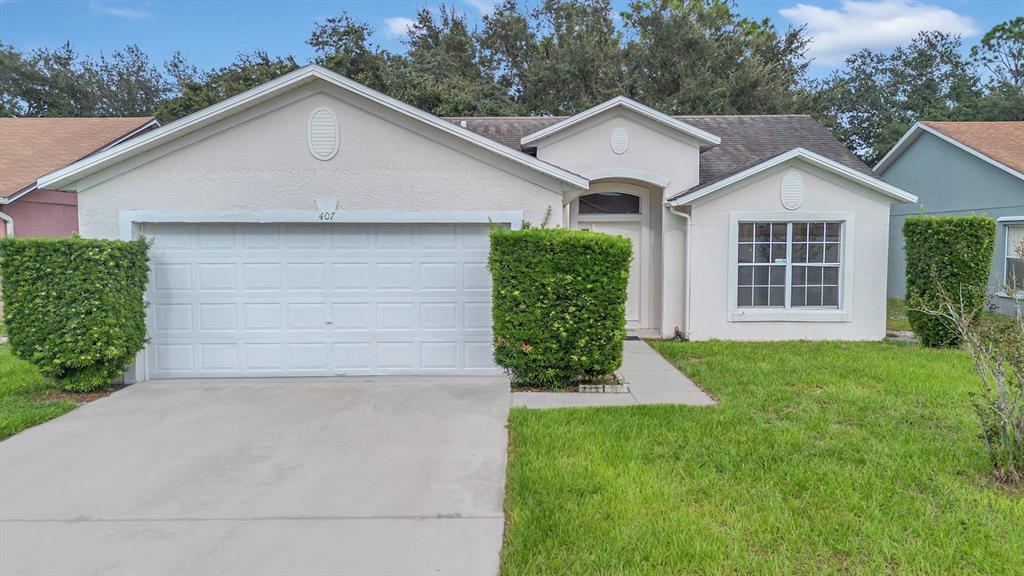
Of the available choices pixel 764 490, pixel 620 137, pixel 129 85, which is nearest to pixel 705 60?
pixel 620 137

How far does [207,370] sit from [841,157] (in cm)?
1246

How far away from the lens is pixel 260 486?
4.51 metres

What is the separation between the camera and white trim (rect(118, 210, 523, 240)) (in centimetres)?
768

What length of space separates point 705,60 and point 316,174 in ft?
75.4

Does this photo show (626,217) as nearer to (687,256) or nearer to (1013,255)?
(687,256)

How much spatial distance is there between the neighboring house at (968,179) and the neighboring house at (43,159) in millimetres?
18729

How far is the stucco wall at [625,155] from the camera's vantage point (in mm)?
11406

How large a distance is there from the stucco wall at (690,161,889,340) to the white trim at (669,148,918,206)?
0.49ft

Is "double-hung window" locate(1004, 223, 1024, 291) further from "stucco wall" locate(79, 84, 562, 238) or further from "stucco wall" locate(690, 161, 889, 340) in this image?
"stucco wall" locate(79, 84, 562, 238)

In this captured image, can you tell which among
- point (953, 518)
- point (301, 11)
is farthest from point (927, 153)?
point (301, 11)

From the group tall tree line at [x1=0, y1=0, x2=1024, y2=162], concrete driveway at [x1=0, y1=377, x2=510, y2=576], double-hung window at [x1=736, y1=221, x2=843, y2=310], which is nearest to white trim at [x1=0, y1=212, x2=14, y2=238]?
concrete driveway at [x1=0, y1=377, x2=510, y2=576]

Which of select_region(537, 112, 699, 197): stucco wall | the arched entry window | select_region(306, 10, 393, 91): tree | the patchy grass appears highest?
select_region(306, 10, 393, 91): tree

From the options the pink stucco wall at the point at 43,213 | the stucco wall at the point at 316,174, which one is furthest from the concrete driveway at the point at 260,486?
the pink stucco wall at the point at 43,213

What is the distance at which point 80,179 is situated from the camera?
24.8 feet
